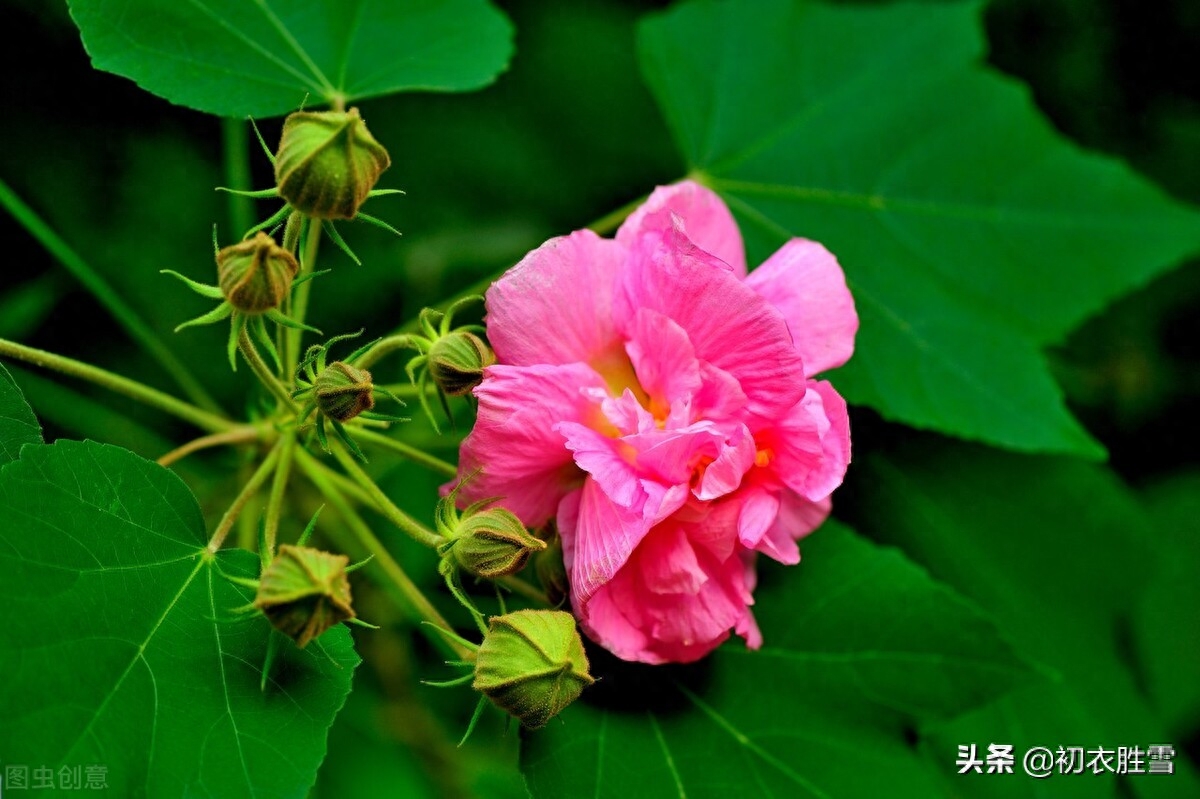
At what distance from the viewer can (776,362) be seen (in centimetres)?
136

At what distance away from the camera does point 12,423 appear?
1358mm

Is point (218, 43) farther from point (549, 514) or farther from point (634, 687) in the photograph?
point (634, 687)

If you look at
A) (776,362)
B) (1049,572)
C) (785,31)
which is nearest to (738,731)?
(776,362)

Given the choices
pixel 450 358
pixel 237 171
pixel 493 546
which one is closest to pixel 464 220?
pixel 237 171

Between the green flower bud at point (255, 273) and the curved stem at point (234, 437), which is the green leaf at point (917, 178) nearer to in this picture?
the curved stem at point (234, 437)

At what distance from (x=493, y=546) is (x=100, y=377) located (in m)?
0.61

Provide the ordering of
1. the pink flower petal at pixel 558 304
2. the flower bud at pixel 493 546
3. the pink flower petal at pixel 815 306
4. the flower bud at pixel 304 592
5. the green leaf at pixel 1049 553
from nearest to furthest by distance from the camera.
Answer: the flower bud at pixel 304 592 → the flower bud at pixel 493 546 → the pink flower petal at pixel 558 304 → the pink flower petal at pixel 815 306 → the green leaf at pixel 1049 553

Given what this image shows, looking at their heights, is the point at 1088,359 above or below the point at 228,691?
below

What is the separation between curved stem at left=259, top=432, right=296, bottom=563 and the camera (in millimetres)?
1287

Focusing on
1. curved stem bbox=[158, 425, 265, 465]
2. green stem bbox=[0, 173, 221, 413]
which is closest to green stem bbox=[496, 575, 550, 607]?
curved stem bbox=[158, 425, 265, 465]

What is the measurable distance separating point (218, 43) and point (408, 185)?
112cm

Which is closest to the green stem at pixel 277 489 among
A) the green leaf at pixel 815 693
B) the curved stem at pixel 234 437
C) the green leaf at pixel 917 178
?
the curved stem at pixel 234 437

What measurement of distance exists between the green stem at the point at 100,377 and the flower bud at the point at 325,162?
0.41 metres

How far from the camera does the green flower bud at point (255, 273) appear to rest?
1.21 m
